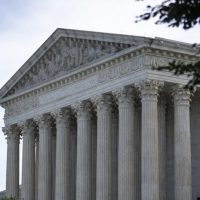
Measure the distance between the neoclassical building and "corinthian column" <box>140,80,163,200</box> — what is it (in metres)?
0.07

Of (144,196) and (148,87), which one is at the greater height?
(148,87)

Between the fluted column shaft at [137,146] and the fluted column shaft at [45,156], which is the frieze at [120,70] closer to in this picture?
the fluted column shaft at [137,146]

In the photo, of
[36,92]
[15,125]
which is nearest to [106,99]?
[36,92]

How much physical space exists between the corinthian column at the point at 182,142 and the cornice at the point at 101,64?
9.23ft

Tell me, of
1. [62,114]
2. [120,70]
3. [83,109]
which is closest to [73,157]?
[62,114]

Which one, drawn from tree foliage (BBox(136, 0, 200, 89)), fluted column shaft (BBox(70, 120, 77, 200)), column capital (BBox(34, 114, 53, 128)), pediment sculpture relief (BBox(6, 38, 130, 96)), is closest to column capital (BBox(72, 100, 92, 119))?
pediment sculpture relief (BBox(6, 38, 130, 96))

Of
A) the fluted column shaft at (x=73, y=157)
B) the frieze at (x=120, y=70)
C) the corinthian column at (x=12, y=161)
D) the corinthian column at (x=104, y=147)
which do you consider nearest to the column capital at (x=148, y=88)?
the frieze at (x=120, y=70)

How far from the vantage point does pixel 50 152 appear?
73.2 metres

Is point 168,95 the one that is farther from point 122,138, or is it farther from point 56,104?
point 56,104

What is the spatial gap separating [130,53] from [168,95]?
18.9ft

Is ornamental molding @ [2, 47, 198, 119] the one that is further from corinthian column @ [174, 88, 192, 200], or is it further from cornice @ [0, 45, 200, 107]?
corinthian column @ [174, 88, 192, 200]

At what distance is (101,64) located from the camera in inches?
2494

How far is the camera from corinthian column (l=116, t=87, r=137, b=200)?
60.1 metres

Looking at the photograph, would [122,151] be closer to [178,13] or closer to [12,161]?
[12,161]
